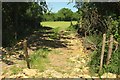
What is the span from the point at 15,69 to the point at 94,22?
9157mm

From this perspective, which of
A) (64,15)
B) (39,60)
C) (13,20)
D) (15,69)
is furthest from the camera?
(64,15)

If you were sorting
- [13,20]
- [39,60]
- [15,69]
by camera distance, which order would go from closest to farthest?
[15,69]
[39,60]
[13,20]

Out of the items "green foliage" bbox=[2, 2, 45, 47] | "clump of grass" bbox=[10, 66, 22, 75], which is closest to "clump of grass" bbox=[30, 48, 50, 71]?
"clump of grass" bbox=[10, 66, 22, 75]

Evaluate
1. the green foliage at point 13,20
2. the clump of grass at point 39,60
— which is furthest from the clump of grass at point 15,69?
the green foliage at point 13,20

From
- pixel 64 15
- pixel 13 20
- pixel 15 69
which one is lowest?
pixel 15 69

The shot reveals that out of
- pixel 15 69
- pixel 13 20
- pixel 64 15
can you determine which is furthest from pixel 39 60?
pixel 64 15

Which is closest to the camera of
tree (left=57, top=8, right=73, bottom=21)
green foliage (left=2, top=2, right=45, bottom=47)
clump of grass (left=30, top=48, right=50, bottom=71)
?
clump of grass (left=30, top=48, right=50, bottom=71)

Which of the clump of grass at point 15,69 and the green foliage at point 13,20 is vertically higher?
the green foliage at point 13,20

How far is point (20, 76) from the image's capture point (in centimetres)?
1015

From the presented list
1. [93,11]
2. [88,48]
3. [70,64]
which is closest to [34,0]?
[93,11]

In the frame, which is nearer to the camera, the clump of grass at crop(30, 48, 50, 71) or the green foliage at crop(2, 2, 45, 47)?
the clump of grass at crop(30, 48, 50, 71)

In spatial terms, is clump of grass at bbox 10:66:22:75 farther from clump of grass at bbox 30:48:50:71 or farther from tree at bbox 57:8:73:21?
tree at bbox 57:8:73:21

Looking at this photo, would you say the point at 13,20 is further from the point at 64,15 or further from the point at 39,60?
the point at 64,15

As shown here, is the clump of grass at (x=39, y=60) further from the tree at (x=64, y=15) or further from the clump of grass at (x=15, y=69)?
the tree at (x=64, y=15)
